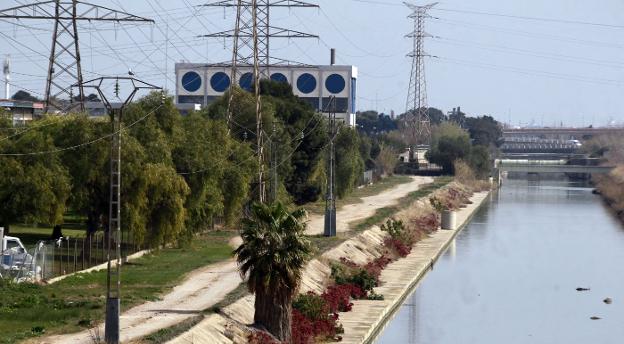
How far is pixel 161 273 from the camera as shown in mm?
44281

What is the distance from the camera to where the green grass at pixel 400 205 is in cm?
7606

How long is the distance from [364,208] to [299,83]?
64.2 meters

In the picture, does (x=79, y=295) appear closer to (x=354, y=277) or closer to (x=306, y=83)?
(x=354, y=277)

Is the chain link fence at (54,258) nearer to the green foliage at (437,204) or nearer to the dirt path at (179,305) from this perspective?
the dirt path at (179,305)

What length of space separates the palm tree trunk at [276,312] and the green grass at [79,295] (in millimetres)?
3712

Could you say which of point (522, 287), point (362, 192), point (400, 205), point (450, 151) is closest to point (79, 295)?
point (522, 287)

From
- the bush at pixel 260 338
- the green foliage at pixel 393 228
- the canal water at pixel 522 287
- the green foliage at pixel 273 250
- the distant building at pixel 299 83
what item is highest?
the distant building at pixel 299 83

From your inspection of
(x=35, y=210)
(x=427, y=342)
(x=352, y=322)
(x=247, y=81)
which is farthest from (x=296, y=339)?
(x=247, y=81)

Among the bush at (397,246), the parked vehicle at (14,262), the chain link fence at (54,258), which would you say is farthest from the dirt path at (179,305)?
the bush at (397,246)

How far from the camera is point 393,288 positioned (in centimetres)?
5244

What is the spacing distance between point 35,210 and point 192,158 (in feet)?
33.5

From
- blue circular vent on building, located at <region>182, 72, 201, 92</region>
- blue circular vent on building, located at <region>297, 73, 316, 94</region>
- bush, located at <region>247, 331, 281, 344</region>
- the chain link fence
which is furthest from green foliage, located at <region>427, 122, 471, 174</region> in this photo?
bush, located at <region>247, 331, 281, 344</region>

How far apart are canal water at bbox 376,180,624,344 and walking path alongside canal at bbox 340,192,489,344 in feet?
1.73

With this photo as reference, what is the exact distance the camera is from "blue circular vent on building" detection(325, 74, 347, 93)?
15788 centimetres
